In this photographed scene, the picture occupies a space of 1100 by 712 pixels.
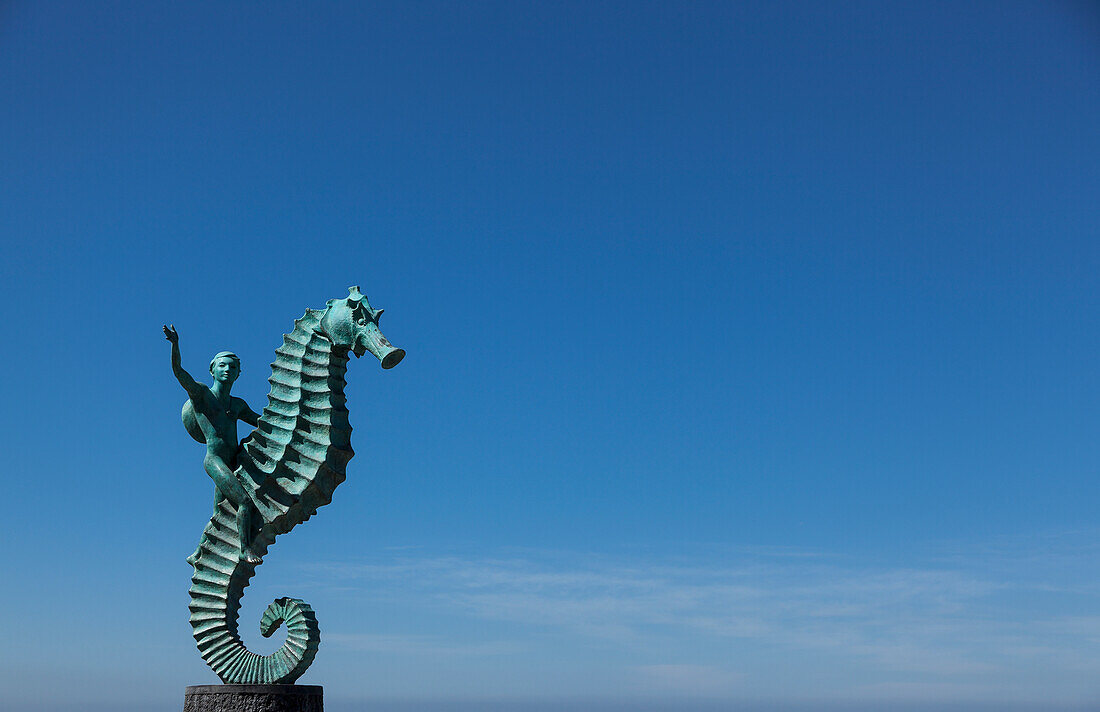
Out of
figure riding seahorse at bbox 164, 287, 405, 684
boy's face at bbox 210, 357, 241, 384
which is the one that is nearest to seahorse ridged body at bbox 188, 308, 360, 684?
figure riding seahorse at bbox 164, 287, 405, 684

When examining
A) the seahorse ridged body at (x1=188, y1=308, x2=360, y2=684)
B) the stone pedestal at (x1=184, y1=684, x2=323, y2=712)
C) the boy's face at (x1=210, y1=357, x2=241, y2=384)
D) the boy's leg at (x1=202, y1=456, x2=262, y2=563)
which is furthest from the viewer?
the boy's face at (x1=210, y1=357, x2=241, y2=384)

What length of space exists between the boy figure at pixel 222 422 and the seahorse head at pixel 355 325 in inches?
46.8

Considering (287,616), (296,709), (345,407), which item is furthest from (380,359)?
(296,709)

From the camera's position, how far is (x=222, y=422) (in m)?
11.9

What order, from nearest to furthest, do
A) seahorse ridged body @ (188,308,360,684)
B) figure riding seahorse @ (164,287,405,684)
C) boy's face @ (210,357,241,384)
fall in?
1. seahorse ridged body @ (188,308,360,684)
2. figure riding seahorse @ (164,287,405,684)
3. boy's face @ (210,357,241,384)

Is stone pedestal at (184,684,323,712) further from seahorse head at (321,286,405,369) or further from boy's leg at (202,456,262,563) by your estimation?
seahorse head at (321,286,405,369)

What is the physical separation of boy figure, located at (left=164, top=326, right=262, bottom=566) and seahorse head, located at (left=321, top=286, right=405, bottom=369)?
1188 mm

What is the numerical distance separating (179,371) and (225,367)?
57 cm

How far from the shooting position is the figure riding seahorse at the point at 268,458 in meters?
11.5

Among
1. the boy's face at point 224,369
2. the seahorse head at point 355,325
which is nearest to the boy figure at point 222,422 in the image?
the boy's face at point 224,369

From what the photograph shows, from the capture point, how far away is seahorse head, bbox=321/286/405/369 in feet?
37.9

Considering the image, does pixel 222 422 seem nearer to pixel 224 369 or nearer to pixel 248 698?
pixel 224 369

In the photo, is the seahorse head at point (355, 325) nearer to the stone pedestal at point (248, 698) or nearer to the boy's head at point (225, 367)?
the boy's head at point (225, 367)

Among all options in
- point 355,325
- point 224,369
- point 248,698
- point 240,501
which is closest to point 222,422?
point 224,369
